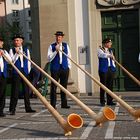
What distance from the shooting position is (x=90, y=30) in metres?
17.3

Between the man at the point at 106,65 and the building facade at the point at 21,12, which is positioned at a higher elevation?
the building facade at the point at 21,12

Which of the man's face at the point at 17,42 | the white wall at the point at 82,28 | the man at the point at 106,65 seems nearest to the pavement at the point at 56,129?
the man's face at the point at 17,42

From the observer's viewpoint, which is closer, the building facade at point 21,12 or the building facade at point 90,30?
the building facade at point 90,30

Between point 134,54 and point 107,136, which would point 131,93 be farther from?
point 107,136

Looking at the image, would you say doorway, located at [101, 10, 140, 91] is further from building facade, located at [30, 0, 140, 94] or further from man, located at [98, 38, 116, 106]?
man, located at [98, 38, 116, 106]

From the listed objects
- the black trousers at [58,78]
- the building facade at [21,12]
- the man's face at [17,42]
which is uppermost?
the building facade at [21,12]

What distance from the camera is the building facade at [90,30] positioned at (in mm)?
17203

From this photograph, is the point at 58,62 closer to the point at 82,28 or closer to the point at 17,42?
the point at 17,42

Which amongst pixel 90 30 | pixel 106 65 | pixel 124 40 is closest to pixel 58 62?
pixel 106 65

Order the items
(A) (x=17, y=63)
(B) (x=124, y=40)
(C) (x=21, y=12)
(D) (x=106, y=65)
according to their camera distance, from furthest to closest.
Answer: (C) (x=21, y=12), (B) (x=124, y=40), (D) (x=106, y=65), (A) (x=17, y=63)

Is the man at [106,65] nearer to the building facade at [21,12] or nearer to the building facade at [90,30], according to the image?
the building facade at [90,30]

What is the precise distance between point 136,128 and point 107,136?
890 mm

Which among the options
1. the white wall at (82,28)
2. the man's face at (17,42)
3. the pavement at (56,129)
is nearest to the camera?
the pavement at (56,129)

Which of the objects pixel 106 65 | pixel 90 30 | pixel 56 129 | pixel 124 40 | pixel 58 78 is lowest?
pixel 56 129
